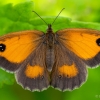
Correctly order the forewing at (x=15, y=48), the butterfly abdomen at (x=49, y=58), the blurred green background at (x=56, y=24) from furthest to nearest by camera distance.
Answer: the blurred green background at (x=56, y=24) → the butterfly abdomen at (x=49, y=58) → the forewing at (x=15, y=48)

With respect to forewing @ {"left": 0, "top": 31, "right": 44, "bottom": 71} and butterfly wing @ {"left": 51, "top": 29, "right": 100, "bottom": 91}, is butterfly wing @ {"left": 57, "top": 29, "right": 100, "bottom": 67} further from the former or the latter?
forewing @ {"left": 0, "top": 31, "right": 44, "bottom": 71}

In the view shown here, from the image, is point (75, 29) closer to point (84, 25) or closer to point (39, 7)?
point (84, 25)

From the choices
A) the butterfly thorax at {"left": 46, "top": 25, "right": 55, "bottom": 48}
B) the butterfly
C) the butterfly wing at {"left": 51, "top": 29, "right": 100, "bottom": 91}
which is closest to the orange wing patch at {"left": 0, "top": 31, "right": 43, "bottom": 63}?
the butterfly

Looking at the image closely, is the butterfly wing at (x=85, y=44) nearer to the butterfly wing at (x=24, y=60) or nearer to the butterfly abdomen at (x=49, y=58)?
the butterfly abdomen at (x=49, y=58)

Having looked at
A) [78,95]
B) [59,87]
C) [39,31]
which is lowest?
[78,95]

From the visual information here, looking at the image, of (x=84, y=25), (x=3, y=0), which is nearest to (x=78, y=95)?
(x=84, y=25)

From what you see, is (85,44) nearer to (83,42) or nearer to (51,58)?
(83,42)

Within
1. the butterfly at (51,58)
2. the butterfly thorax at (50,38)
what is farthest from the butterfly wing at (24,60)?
the butterfly thorax at (50,38)
